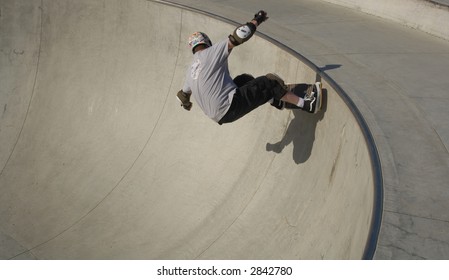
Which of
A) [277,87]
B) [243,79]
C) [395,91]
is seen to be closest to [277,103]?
[277,87]

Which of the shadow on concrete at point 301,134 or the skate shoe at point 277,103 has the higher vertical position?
the skate shoe at point 277,103

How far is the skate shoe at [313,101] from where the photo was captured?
5812mm

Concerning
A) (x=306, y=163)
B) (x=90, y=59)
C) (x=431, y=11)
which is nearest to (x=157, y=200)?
(x=306, y=163)

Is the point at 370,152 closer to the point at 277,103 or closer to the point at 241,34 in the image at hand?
the point at 277,103

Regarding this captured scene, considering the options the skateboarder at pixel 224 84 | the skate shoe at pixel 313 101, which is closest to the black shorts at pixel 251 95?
the skateboarder at pixel 224 84

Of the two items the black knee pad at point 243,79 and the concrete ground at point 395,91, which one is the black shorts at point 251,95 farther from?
the concrete ground at point 395,91

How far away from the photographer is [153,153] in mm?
8219

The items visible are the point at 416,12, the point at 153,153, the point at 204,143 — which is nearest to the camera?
the point at 204,143

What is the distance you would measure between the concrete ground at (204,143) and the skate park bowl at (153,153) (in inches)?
0.9

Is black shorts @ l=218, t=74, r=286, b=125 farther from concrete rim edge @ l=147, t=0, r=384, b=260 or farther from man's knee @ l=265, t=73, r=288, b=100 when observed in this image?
concrete rim edge @ l=147, t=0, r=384, b=260

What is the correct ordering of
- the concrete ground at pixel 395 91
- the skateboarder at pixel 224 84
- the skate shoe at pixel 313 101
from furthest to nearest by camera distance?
the skate shoe at pixel 313 101, the skateboarder at pixel 224 84, the concrete ground at pixel 395 91

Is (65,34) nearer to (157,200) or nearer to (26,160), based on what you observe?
(26,160)

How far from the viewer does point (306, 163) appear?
6051 millimetres

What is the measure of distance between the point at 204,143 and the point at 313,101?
8.33ft
